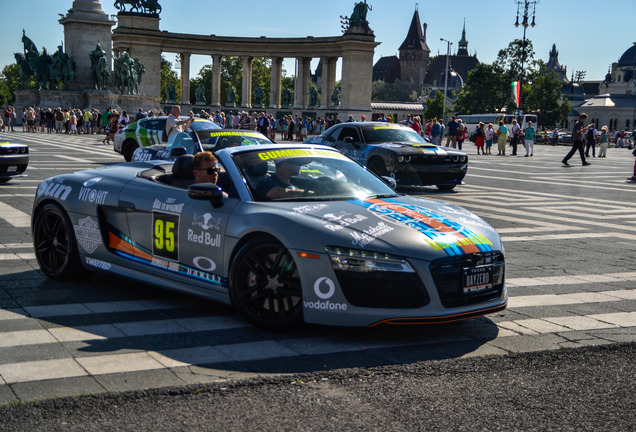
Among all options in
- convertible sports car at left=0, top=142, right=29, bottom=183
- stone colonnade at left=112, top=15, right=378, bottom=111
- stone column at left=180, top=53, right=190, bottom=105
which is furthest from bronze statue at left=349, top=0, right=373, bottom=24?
convertible sports car at left=0, top=142, right=29, bottom=183

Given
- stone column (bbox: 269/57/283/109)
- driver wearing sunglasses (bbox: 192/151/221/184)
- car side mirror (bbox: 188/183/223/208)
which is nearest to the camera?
car side mirror (bbox: 188/183/223/208)

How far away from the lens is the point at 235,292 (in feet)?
18.6

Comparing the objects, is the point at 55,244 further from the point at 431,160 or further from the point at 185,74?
the point at 185,74

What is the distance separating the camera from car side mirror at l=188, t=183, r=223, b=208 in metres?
5.88

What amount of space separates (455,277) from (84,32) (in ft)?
182

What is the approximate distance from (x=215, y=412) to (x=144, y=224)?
282 cm

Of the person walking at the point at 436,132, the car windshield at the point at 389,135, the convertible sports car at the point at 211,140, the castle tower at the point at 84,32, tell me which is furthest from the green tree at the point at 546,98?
the convertible sports car at the point at 211,140

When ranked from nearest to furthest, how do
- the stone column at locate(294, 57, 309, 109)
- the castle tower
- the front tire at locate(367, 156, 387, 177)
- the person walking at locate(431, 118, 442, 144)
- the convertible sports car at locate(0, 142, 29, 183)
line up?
1. the convertible sports car at locate(0, 142, 29, 183)
2. the front tire at locate(367, 156, 387, 177)
3. the person walking at locate(431, 118, 442, 144)
4. the castle tower
5. the stone column at locate(294, 57, 309, 109)

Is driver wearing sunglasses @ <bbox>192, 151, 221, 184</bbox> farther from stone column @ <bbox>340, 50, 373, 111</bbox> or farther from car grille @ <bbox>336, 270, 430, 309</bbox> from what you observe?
stone column @ <bbox>340, 50, 373, 111</bbox>

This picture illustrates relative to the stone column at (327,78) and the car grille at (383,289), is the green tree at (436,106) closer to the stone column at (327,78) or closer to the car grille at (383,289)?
the stone column at (327,78)

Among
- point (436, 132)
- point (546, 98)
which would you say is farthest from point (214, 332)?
point (546, 98)

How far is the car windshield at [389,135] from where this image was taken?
18422 mm

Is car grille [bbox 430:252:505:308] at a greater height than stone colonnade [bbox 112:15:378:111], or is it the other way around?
stone colonnade [bbox 112:15:378:111]

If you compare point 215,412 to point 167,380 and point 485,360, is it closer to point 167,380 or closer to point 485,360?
point 167,380
